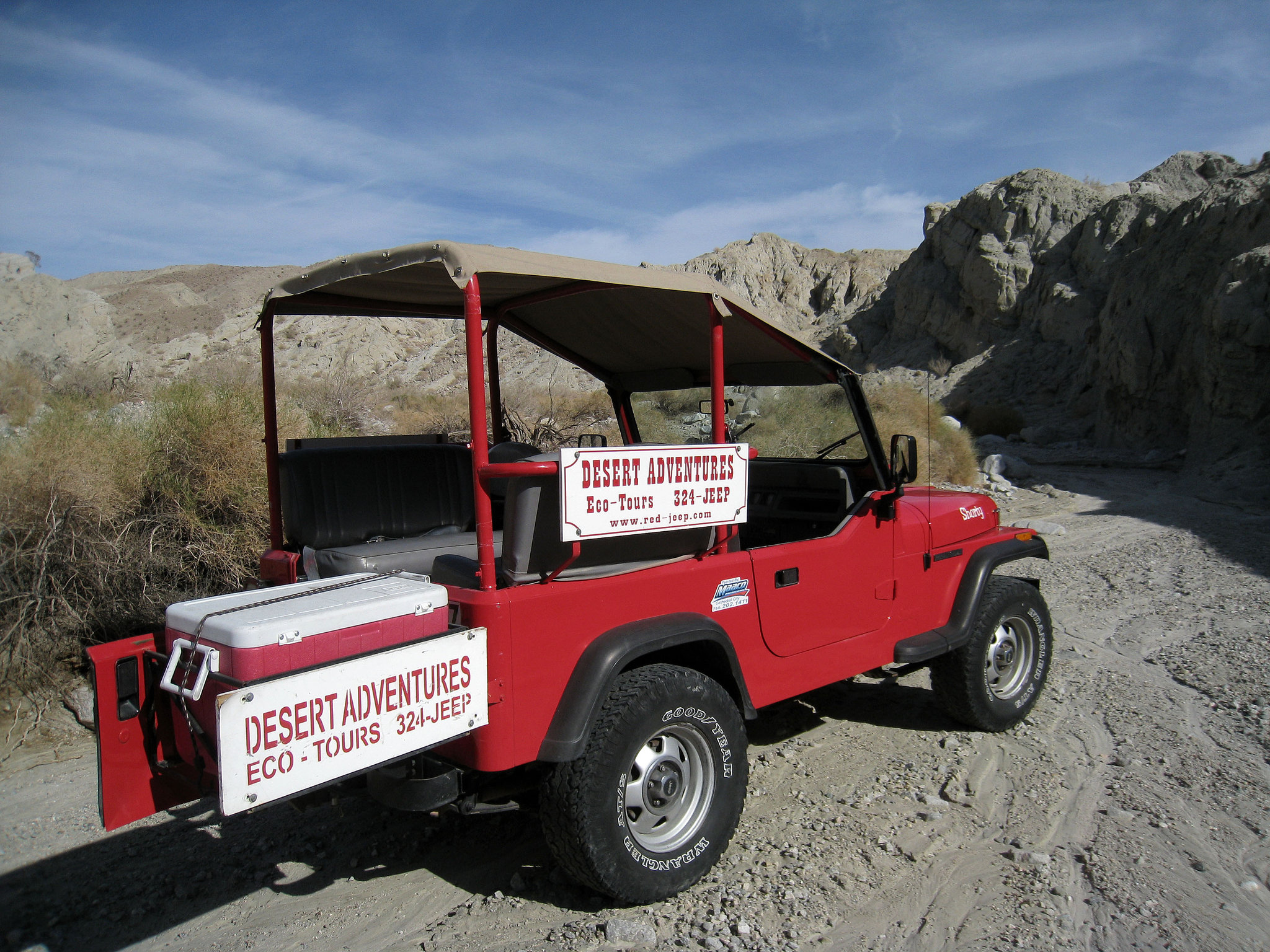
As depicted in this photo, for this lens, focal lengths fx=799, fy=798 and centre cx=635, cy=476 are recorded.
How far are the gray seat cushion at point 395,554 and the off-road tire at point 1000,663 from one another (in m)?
2.40

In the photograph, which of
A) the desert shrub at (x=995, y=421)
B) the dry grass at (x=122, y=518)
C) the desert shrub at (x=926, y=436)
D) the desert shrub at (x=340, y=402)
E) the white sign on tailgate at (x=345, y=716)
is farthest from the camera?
the desert shrub at (x=995, y=421)

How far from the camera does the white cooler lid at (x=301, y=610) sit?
2109mm

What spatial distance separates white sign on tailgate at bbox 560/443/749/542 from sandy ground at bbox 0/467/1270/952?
1.16 metres

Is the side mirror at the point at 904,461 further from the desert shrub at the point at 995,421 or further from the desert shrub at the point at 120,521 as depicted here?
the desert shrub at the point at 995,421

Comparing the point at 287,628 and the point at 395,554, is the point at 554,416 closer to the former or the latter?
the point at 395,554

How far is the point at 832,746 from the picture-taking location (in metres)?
4.15

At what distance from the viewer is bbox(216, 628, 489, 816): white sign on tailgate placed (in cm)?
197

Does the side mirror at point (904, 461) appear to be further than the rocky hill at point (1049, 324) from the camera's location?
No

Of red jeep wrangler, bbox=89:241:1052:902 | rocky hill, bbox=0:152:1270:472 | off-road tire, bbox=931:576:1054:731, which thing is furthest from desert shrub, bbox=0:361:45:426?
off-road tire, bbox=931:576:1054:731

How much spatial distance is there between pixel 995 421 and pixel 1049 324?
565 cm

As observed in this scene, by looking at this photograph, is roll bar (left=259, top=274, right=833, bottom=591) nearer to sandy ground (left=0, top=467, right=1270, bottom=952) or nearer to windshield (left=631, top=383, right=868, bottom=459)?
windshield (left=631, top=383, right=868, bottom=459)

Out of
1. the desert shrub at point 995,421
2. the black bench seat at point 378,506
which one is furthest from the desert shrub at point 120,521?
the desert shrub at point 995,421

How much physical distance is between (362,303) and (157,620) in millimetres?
3356

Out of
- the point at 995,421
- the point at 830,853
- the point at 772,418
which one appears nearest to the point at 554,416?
the point at 772,418
